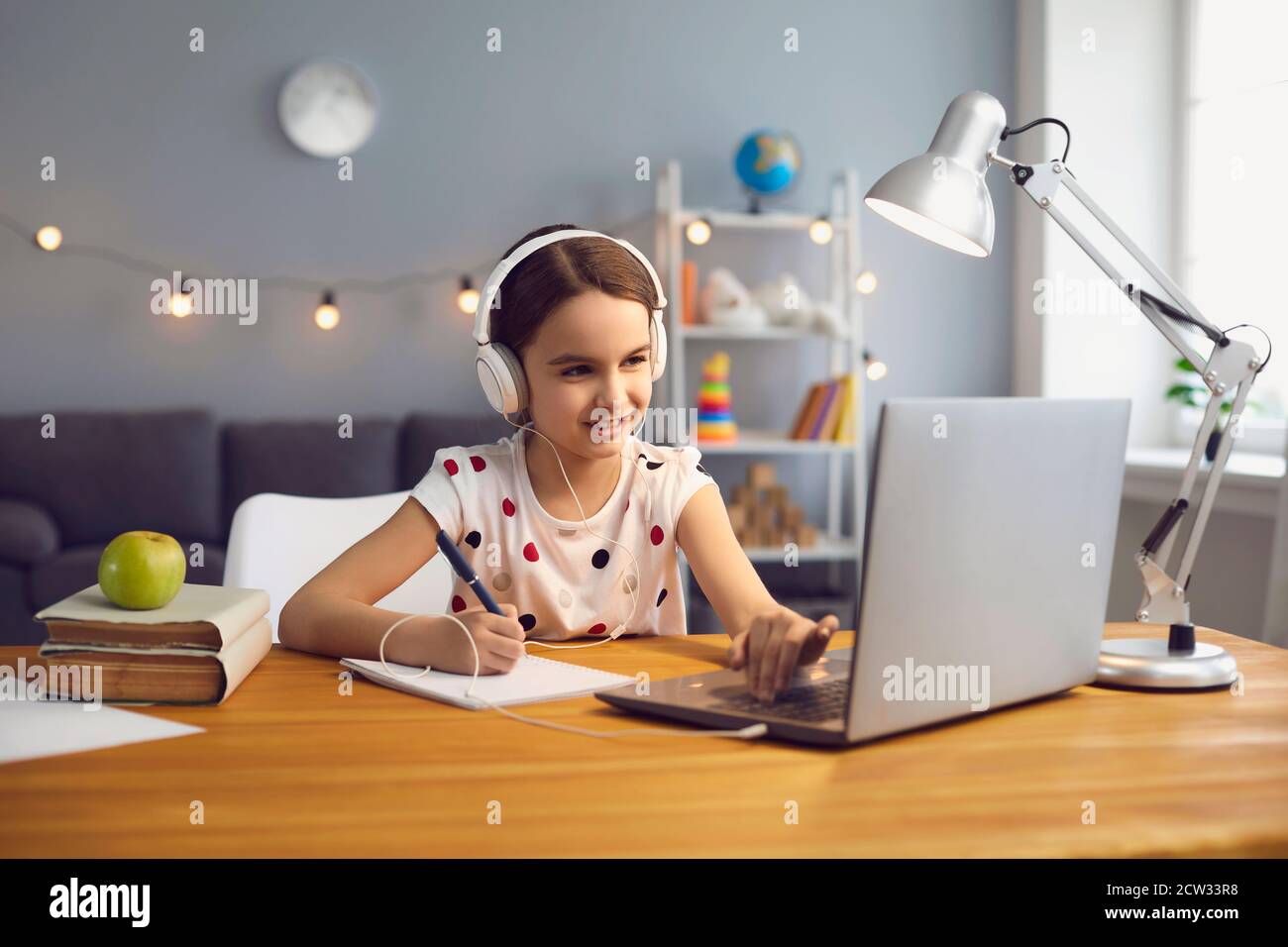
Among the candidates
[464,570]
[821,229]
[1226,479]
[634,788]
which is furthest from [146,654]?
[821,229]

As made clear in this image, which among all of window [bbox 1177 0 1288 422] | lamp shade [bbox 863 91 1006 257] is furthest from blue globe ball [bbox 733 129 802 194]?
lamp shade [bbox 863 91 1006 257]

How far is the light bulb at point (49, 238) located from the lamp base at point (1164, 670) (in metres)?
3.56

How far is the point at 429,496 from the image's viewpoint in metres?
1.36

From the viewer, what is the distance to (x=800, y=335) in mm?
3686

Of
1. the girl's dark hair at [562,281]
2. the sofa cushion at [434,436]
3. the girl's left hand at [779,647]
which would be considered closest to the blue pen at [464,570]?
the girl's left hand at [779,647]

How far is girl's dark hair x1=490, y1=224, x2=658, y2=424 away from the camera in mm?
1315

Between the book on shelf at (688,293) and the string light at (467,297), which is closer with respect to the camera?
the book on shelf at (688,293)

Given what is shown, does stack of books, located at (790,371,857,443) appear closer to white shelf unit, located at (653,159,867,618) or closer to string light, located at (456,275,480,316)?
white shelf unit, located at (653,159,867,618)

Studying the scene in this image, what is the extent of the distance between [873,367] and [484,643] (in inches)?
125

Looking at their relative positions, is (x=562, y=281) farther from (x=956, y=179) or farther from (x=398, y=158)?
(x=398, y=158)

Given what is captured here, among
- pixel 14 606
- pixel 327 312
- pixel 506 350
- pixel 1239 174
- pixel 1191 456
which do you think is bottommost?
pixel 14 606

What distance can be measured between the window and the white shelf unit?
1.03 metres

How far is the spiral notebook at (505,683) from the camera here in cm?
94

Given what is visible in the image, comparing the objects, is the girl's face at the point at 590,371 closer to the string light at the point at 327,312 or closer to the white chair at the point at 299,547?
the white chair at the point at 299,547
